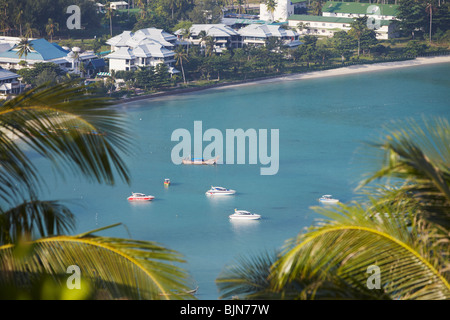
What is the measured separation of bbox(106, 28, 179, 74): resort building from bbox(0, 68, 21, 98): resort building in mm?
2638

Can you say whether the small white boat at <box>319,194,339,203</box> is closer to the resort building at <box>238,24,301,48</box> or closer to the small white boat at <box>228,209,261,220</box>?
the small white boat at <box>228,209,261,220</box>

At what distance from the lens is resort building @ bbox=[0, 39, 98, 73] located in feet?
56.3

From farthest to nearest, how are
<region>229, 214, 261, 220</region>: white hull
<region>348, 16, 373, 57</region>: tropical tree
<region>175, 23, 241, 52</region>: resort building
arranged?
<region>348, 16, 373, 57</region>: tropical tree, <region>175, 23, 241, 52</region>: resort building, <region>229, 214, 261, 220</region>: white hull

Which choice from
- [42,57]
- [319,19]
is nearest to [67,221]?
[42,57]

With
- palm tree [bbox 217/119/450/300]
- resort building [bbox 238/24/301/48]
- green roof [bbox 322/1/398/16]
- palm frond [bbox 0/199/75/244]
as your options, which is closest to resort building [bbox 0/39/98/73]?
resort building [bbox 238/24/301/48]

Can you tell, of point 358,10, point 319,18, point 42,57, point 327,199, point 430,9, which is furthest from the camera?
point 358,10

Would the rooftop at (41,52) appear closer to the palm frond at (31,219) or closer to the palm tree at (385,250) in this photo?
the palm frond at (31,219)

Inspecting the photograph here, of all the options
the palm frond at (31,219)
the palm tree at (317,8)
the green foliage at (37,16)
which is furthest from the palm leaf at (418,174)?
the palm tree at (317,8)

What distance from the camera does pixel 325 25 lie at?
23891 millimetres

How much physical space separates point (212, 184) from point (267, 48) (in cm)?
1040

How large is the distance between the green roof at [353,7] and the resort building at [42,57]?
11.1 meters

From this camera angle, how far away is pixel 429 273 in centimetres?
120

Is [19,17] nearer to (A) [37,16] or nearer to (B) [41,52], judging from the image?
(A) [37,16]

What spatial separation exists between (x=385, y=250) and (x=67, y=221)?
24.9 inches
